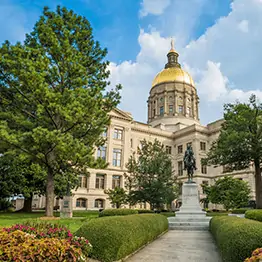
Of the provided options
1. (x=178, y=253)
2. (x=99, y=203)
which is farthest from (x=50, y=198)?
(x=99, y=203)

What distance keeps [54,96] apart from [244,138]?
17.9 m

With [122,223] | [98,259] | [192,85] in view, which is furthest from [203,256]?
[192,85]

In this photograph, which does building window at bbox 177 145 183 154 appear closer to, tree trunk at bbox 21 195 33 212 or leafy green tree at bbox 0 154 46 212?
tree trunk at bbox 21 195 33 212

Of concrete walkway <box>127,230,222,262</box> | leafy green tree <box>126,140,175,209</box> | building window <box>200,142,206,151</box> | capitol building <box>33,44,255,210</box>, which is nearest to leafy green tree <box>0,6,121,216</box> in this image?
leafy green tree <box>126,140,175,209</box>

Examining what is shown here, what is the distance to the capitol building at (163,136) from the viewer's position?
44938 mm

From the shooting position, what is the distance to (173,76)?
69.1 metres

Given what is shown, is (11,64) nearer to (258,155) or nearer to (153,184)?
(153,184)

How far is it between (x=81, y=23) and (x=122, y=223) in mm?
18864

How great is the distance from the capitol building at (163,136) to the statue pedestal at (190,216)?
1826 cm

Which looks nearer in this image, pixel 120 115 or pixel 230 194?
pixel 230 194

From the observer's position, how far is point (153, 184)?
2580cm

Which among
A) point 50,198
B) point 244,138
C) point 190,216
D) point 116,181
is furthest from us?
point 116,181

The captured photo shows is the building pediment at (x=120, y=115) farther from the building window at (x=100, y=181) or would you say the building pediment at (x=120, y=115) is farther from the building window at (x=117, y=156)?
the building window at (x=100, y=181)

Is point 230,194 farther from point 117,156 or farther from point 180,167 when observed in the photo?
point 180,167
